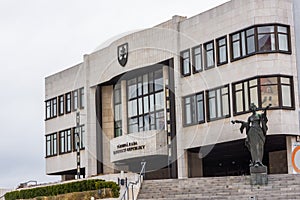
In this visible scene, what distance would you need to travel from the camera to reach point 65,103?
51.0 meters

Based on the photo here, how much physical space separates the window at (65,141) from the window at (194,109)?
14887 millimetres

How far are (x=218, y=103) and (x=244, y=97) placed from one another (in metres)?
2.17

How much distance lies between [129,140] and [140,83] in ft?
15.8

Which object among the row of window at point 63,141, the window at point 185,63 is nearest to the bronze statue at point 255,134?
the window at point 185,63

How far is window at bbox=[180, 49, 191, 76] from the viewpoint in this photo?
37.6 m

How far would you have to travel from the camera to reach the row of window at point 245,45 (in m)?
32.9

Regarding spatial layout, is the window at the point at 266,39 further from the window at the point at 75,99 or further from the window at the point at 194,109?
the window at the point at 75,99

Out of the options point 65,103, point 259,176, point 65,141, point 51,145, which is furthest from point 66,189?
point 51,145

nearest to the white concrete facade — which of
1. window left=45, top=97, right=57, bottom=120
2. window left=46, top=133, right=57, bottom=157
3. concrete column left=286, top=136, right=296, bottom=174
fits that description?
concrete column left=286, top=136, right=296, bottom=174

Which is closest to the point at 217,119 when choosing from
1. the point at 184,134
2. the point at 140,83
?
the point at 184,134

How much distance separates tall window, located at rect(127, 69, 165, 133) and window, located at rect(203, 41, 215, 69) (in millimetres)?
5547

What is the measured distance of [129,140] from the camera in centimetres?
4059

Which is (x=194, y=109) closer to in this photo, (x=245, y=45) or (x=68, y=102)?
(x=245, y=45)

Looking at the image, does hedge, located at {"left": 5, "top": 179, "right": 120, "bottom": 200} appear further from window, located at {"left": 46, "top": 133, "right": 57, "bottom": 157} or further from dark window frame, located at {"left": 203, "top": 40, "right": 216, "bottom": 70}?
window, located at {"left": 46, "top": 133, "right": 57, "bottom": 157}
